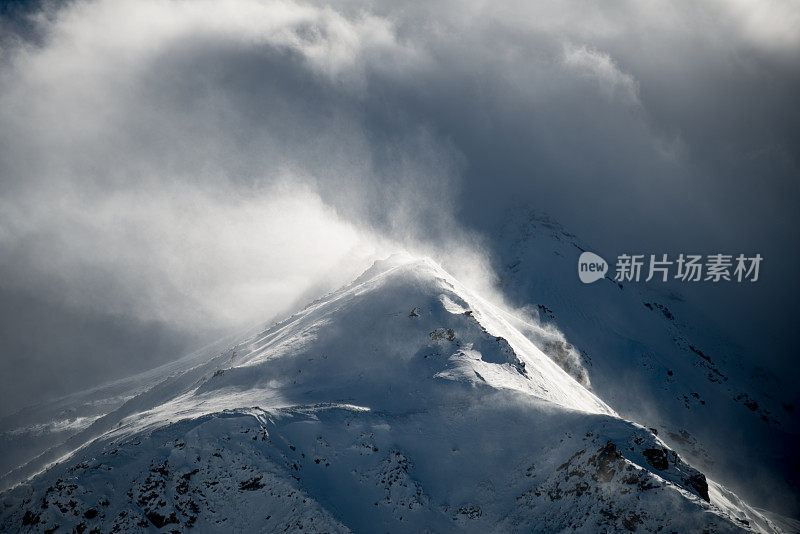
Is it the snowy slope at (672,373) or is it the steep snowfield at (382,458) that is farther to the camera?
the snowy slope at (672,373)

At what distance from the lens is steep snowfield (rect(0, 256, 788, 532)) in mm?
25750

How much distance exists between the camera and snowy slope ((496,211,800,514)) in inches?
2836

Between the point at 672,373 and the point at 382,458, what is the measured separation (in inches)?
3133

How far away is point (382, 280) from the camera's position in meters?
56.0

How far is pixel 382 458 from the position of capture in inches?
1259

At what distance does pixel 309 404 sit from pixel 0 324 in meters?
217

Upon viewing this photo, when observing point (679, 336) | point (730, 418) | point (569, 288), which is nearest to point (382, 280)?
point (569, 288)

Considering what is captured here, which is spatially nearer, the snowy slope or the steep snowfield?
the steep snowfield

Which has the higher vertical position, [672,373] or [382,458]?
[382,458]

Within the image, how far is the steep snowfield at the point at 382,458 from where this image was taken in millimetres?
25750

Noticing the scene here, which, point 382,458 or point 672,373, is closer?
point 382,458

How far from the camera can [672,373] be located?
284 feet

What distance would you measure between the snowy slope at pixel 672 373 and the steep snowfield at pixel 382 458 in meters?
37.0

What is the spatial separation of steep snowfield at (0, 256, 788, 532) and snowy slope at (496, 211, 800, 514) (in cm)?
3702
